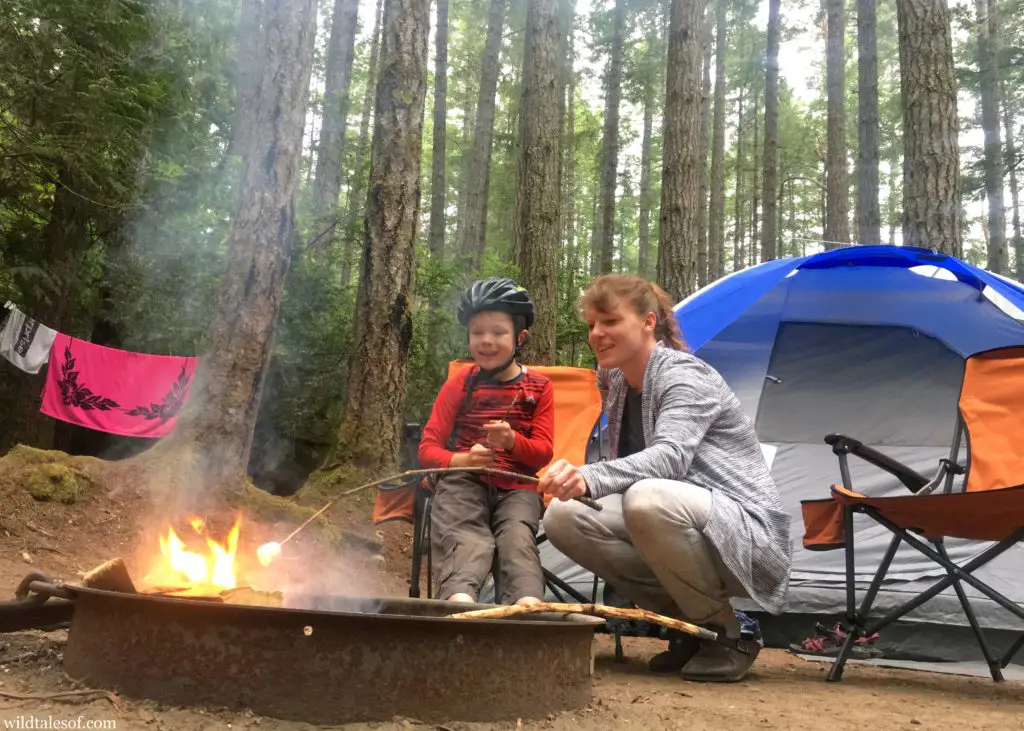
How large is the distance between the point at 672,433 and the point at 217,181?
651 cm

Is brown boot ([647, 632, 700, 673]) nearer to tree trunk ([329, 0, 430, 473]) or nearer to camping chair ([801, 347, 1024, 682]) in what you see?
→ camping chair ([801, 347, 1024, 682])

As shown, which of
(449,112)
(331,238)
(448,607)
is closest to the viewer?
(448,607)

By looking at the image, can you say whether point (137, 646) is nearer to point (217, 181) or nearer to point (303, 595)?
point (303, 595)

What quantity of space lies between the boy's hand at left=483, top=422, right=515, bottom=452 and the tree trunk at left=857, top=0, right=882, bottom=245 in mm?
8986

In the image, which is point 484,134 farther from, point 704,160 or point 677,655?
point 677,655

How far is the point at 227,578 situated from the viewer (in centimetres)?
203

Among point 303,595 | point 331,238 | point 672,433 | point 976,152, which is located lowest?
point 303,595

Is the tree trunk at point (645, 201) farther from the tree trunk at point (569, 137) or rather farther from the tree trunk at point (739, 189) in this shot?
the tree trunk at point (739, 189)

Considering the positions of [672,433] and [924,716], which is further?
[672,433]

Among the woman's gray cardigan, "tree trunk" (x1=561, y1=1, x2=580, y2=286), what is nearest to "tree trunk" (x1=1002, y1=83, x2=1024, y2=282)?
"tree trunk" (x1=561, y1=1, x2=580, y2=286)

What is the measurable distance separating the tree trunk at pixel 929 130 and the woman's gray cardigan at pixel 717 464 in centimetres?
298

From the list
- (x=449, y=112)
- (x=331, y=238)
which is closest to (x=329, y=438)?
(x=331, y=238)

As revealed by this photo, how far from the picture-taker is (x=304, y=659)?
1.50 m

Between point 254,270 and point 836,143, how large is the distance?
10867mm
